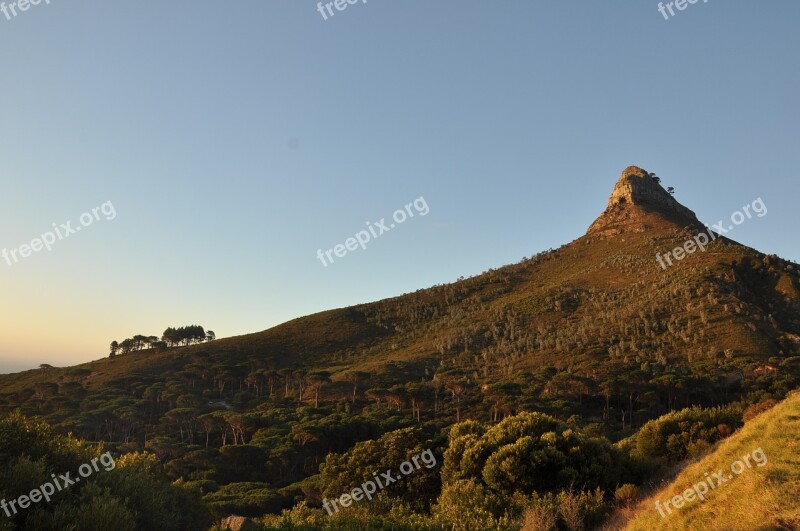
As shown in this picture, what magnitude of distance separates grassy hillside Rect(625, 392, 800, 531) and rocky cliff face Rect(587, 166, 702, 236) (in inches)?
4472

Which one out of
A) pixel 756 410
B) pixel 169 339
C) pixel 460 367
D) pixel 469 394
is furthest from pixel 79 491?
pixel 169 339

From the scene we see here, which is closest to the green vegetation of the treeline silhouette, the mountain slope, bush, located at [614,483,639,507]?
bush, located at [614,483,639,507]

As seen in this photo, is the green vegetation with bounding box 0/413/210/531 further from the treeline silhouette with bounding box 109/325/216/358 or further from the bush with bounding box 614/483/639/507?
the treeline silhouette with bounding box 109/325/216/358

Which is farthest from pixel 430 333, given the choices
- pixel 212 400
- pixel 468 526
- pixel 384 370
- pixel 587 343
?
pixel 468 526

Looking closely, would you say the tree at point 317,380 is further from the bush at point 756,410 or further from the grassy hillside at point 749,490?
the grassy hillside at point 749,490

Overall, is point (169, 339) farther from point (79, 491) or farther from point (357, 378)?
point (79, 491)

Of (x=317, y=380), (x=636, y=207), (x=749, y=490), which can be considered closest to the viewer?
(x=749, y=490)

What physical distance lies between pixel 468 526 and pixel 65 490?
9.99 meters

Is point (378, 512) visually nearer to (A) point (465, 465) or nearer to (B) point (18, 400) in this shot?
(A) point (465, 465)

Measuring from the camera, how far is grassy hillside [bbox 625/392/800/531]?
1023cm

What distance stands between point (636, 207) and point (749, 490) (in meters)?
135

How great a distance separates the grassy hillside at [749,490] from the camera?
1023cm

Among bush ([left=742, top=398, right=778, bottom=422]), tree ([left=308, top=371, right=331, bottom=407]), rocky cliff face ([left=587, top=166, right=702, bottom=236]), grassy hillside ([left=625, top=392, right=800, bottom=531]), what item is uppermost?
rocky cliff face ([left=587, top=166, right=702, bottom=236])

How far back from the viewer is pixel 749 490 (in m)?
11.5
